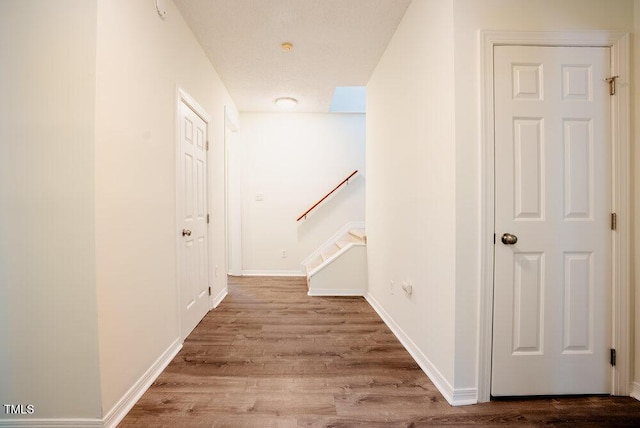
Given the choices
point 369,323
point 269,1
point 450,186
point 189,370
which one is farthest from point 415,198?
point 189,370

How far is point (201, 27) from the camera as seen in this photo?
7.86ft

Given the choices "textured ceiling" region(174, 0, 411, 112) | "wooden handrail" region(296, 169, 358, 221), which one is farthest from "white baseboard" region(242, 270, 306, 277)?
"textured ceiling" region(174, 0, 411, 112)

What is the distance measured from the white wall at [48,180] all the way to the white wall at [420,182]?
184 centimetres

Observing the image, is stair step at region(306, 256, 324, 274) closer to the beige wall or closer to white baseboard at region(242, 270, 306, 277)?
Result: white baseboard at region(242, 270, 306, 277)

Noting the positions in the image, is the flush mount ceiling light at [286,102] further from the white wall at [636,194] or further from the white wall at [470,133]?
the white wall at [636,194]

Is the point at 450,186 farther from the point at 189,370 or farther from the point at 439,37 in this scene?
the point at 189,370

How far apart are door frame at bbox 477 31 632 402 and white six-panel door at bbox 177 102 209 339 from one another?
83.8 inches

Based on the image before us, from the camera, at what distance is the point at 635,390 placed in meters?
1.63

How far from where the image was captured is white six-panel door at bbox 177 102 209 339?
2.29m

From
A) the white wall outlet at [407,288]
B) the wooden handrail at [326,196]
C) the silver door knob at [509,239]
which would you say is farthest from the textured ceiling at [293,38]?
the white wall outlet at [407,288]

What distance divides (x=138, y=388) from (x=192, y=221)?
1.30 metres

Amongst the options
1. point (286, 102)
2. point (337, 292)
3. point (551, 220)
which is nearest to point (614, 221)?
point (551, 220)

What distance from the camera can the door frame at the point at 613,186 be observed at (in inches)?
62.1

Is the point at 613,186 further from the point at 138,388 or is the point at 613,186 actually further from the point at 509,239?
the point at 138,388
